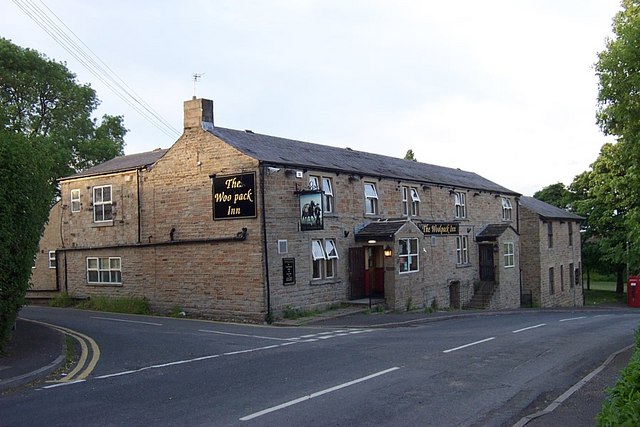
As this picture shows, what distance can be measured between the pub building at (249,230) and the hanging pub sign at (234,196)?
5 centimetres

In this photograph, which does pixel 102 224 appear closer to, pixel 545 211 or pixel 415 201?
pixel 415 201

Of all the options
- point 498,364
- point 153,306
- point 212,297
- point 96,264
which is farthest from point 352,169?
point 498,364

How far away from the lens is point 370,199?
2722 centimetres

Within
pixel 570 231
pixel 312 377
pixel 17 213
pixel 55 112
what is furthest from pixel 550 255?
pixel 17 213

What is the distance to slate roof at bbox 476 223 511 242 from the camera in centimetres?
3488

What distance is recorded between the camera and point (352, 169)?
26.1m

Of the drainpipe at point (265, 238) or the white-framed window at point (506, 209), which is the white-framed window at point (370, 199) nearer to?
the drainpipe at point (265, 238)

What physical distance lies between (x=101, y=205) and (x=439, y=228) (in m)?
16.2

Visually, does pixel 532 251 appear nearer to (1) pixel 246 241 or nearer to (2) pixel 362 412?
(1) pixel 246 241

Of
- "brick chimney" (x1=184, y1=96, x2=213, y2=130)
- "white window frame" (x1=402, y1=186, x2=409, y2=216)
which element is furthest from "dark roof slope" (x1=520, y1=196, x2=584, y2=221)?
"brick chimney" (x1=184, y1=96, x2=213, y2=130)

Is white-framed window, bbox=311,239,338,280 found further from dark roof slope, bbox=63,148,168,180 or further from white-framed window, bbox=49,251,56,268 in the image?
white-framed window, bbox=49,251,56,268

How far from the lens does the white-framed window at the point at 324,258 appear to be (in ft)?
78.2

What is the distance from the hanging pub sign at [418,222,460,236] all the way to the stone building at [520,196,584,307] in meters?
10.6

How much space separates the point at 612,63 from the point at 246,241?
13.3 meters
